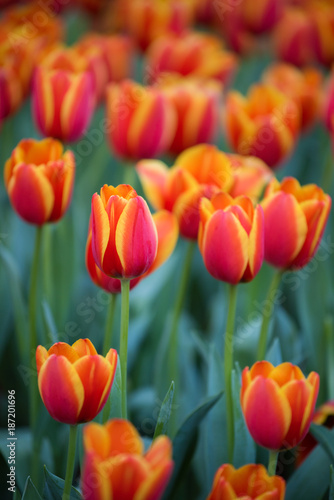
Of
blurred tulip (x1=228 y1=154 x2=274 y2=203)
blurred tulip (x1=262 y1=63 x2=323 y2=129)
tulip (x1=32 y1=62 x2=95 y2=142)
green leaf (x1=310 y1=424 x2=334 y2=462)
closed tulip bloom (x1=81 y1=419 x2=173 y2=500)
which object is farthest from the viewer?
blurred tulip (x1=262 y1=63 x2=323 y2=129)

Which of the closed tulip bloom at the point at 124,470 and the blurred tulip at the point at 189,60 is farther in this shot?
the blurred tulip at the point at 189,60

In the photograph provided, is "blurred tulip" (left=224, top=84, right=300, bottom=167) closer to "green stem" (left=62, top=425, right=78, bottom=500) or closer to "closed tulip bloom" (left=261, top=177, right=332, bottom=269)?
"closed tulip bloom" (left=261, top=177, right=332, bottom=269)

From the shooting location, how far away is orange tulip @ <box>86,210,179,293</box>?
590 mm

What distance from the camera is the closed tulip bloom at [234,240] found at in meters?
0.56

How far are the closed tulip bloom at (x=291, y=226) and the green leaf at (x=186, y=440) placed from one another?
6.1 inches

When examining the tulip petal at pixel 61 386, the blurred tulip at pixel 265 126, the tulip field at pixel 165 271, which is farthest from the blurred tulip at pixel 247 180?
the tulip petal at pixel 61 386

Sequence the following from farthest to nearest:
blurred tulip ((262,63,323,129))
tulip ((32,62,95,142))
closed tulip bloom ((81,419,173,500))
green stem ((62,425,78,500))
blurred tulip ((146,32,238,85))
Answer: blurred tulip ((146,32,238,85)), blurred tulip ((262,63,323,129)), tulip ((32,62,95,142)), green stem ((62,425,78,500)), closed tulip bloom ((81,419,173,500))

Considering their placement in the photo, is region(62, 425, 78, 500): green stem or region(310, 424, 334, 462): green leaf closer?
region(62, 425, 78, 500): green stem

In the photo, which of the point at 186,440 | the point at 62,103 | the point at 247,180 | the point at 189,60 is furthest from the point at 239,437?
the point at 189,60

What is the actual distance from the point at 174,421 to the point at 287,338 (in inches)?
8.2

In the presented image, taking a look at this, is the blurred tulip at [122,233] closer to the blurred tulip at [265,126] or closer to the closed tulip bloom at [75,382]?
the closed tulip bloom at [75,382]

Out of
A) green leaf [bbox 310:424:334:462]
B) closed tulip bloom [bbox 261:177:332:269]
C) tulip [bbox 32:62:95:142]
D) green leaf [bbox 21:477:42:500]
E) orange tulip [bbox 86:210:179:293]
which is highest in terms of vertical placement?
tulip [bbox 32:62:95:142]

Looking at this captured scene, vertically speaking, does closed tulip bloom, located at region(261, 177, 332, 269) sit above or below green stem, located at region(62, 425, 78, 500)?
above

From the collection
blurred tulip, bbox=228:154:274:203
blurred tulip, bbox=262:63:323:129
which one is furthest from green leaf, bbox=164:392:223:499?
blurred tulip, bbox=262:63:323:129
